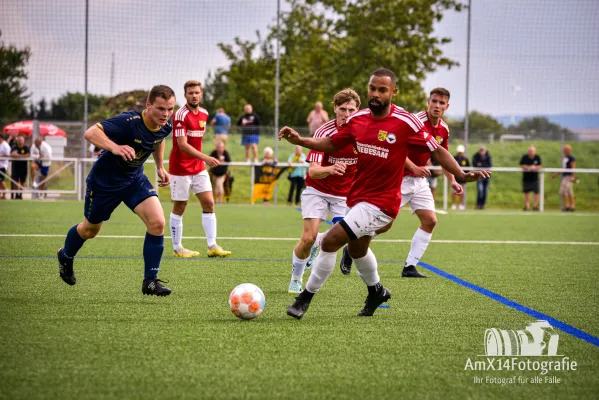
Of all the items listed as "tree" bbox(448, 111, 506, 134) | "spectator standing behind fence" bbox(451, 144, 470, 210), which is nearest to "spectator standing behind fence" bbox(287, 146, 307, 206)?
"spectator standing behind fence" bbox(451, 144, 470, 210)

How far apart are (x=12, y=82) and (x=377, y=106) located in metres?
20.3

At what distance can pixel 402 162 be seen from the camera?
18.7 ft

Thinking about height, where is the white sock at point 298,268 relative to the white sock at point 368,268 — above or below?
below

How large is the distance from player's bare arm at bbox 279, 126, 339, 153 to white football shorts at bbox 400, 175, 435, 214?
2.82m

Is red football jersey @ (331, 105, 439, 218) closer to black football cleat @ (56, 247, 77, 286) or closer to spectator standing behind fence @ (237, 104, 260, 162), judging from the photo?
black football cleat @ (56, 247, 77, 286)

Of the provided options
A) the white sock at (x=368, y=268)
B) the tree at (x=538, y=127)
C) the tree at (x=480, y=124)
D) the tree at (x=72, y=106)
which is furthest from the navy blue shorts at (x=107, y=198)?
the tree at (x=538, y=127)

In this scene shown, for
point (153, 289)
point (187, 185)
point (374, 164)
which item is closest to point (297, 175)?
point (187, 185)

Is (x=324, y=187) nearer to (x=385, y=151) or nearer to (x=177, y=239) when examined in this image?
(x=385, y=151)

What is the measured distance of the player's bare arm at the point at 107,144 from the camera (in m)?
6.10

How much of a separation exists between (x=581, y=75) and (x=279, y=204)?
10476 millimetres

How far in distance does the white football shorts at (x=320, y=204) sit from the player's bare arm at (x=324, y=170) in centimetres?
32

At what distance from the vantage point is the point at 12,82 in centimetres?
2334

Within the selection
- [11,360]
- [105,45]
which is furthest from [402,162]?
[105,45]

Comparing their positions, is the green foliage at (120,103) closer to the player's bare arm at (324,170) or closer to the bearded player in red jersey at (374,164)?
the player's bare arm at (324,170)
